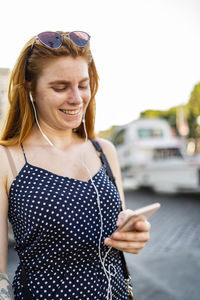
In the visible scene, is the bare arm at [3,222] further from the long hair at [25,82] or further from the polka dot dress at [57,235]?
the long hair at [25,82]

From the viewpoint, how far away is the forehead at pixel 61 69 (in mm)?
1654

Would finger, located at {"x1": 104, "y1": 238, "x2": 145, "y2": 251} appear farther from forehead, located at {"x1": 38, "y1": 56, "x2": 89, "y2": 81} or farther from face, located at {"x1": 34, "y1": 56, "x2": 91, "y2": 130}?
forehead, located at {"x1": 38, "y1": 56, "x2": 89, "y2": 81}

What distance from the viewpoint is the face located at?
166 centimetres

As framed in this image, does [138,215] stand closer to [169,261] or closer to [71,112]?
[71,112]

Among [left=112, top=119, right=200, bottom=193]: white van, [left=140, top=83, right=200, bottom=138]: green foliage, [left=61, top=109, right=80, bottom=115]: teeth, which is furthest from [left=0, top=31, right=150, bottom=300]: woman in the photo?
[left=140, top=83, right=200, bottom=138]: green foliage

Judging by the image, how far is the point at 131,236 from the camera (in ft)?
4.52

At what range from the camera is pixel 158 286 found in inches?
146

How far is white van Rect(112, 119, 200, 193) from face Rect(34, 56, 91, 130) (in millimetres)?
6951

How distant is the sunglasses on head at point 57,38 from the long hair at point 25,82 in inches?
0.8

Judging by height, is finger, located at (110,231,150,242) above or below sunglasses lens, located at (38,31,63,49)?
below

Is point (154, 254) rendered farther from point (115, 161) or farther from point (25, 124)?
point (25, 124)

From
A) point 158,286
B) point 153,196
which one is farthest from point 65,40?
point 153,196

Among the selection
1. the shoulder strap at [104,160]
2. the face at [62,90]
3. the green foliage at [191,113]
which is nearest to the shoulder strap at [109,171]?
the shoulder strap at [104,160]

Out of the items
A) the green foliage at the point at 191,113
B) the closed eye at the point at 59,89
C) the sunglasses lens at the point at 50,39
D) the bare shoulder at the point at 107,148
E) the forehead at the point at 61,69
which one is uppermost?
the sunglasses lens at the point at 50,39
